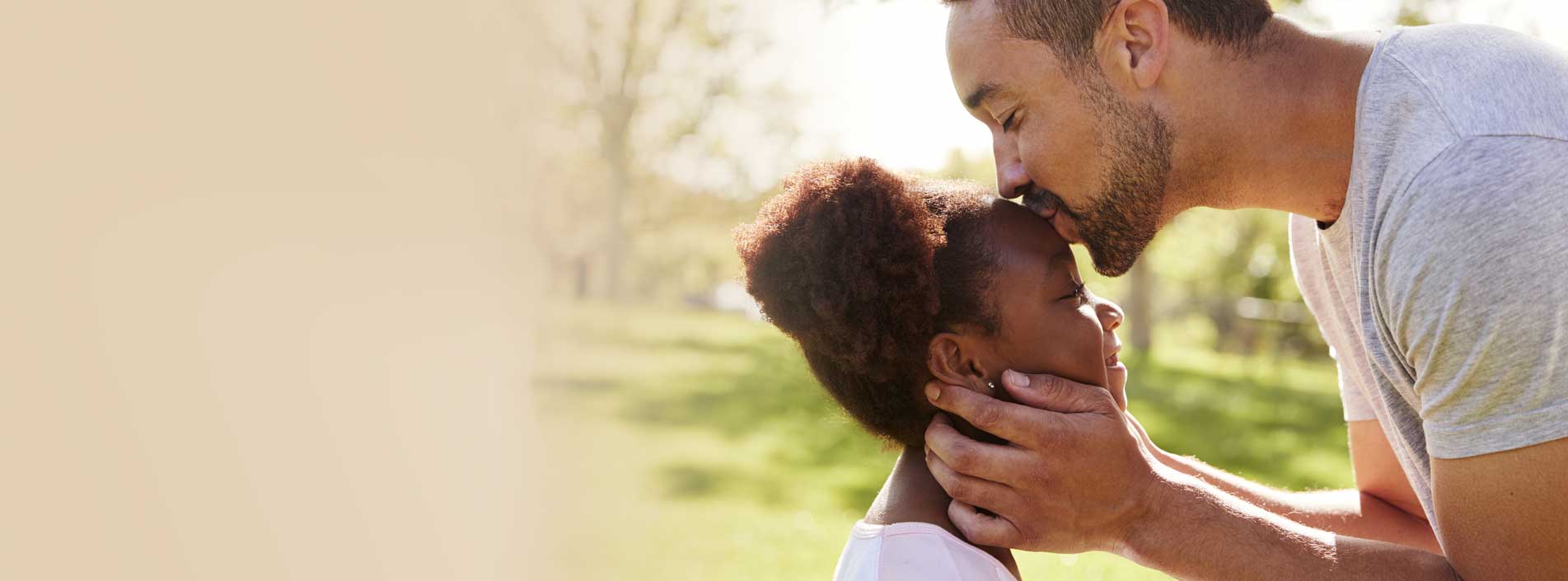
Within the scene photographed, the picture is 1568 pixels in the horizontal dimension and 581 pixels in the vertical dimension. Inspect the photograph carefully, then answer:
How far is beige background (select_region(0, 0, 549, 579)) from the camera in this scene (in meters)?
2.86

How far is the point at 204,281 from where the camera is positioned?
11.3 ft

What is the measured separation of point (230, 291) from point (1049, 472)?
2.81 m

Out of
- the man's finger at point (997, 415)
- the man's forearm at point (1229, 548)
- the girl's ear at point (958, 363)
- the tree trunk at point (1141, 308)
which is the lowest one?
the tree trunk at point (1141, 308)

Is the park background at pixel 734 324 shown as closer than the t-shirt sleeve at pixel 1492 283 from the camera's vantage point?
No

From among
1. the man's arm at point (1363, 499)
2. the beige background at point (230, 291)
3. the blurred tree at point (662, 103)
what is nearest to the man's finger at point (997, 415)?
the man's arm at point (1363, 499)

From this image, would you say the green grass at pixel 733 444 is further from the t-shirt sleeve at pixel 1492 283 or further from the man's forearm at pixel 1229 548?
the t-shirt sleeve at pixel 1492 283

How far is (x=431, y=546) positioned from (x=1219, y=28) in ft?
14.8

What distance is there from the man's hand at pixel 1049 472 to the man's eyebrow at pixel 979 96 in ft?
2.50

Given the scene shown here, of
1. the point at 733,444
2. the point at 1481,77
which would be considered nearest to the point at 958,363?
the point at 1481,77

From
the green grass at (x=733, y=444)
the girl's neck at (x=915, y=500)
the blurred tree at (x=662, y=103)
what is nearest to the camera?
the girl's neck at (x=915, y=500)

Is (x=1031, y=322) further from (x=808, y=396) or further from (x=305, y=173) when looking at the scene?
(x=808, y=396)

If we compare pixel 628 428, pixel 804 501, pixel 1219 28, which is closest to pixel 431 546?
pixel 804 501

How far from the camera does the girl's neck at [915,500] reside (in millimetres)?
2184

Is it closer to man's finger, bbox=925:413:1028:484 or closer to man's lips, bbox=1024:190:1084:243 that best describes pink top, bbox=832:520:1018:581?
man's finger, bbox=925:413:1028:484
